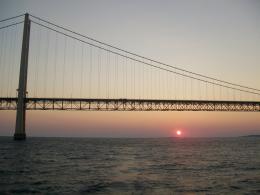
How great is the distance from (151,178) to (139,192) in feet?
13.7

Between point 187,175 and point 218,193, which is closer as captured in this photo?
point 218,193

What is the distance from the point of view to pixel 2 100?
68.0 metres

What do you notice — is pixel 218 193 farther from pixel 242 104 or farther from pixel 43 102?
pixel 242 104

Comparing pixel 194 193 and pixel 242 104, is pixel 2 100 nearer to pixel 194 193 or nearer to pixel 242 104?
pixel 242 104

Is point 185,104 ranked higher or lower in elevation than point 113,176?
higher

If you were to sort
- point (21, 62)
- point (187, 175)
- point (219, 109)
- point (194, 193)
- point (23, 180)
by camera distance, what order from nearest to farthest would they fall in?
1. point (194, 193)
2. point (23, 180)
3. point (187, 175)
4. point (21, 62)
5. point (219, 109)

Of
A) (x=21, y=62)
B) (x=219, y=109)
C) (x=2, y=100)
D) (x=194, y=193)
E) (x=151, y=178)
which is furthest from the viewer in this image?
(x=219, y=109)

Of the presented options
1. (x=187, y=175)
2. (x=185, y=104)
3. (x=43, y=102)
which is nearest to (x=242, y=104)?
(x=185, y=104)

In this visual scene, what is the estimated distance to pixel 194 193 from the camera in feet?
46.2

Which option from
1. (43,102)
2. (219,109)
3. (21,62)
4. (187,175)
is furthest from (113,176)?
(219,109)

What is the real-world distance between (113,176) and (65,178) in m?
2.70

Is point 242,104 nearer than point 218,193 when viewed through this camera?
No

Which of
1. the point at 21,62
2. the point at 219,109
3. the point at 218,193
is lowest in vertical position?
the point at 218,193

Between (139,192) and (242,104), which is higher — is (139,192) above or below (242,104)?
below
